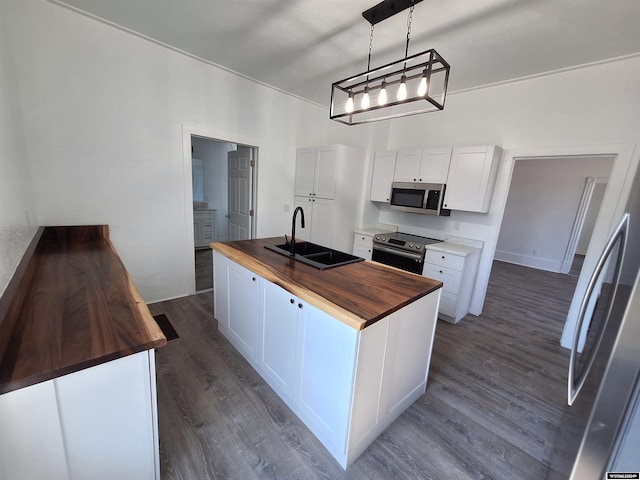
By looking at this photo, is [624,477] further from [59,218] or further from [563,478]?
[59,218]

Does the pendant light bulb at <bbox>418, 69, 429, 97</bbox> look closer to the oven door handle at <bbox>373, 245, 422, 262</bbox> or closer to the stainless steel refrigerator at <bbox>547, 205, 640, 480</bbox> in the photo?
the stainless steel refrigerator at <bbox>547, 205, 640, 480</bbox>

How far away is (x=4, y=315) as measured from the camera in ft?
2.95

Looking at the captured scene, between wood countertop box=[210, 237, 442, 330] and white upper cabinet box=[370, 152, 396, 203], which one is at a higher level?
white upper cabinet box=[370, 152, 396, 203]

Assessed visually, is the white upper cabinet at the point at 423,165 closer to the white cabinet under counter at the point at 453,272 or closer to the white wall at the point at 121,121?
the white cabinet under counter at the point at 453,272

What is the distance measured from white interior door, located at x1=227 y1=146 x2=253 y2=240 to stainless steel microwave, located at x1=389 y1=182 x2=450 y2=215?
6.91 ft

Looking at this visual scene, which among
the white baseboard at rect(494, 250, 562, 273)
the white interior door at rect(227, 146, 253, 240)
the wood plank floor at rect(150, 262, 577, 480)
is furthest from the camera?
the white baseboard at rect(494, 250, 562, 273)

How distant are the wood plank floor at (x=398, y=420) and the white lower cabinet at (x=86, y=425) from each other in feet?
1.55

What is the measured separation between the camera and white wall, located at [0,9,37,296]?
1144mm

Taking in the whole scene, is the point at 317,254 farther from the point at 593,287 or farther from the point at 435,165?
the point at 435,165

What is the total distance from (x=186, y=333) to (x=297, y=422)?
146 cm

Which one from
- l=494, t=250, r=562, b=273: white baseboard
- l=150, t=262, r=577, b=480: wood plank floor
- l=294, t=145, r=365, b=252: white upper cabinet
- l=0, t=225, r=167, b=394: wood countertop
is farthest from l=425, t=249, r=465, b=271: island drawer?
l=494, t=250, r=562, b=273: white baseboard

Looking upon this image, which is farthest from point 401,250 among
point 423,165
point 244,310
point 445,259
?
point 244,310

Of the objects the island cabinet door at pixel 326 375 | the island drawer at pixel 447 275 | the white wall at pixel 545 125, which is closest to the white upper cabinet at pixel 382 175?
the white wall at pixel 545 125

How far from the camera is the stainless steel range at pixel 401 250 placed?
320cm
